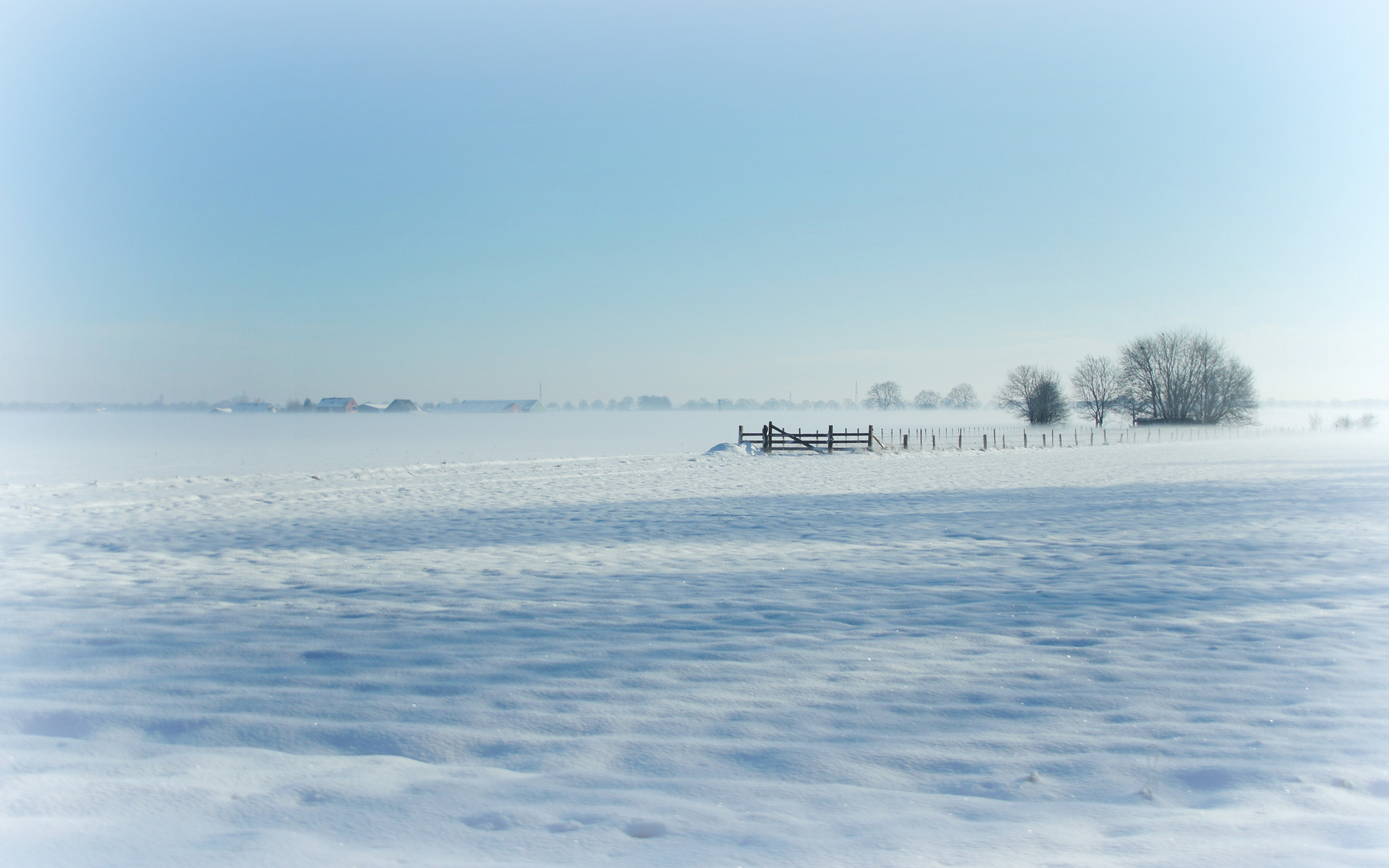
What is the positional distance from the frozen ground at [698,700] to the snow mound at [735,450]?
21.8m

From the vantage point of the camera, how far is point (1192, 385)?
79.5 metres

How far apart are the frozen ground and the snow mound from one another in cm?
2180

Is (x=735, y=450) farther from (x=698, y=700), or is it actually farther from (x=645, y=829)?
(x=645, y=829)

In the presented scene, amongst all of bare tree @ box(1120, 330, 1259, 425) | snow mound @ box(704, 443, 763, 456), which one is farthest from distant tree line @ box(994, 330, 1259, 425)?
snow mound @ box(704, 443, 763, 456)

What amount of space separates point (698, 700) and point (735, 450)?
28.8 metres

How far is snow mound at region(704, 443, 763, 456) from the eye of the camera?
105 feet

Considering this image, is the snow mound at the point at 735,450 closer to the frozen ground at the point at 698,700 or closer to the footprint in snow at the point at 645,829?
the frozen ground at the point at 698,700

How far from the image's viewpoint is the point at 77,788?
3225 millimetres

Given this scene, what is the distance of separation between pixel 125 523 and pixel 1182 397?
89159 millimetres

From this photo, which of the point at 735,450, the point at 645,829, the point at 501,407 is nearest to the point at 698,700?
the point at 645,829

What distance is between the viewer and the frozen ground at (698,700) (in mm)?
2887

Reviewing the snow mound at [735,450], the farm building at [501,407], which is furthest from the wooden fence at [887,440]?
the farm building at [501,407]

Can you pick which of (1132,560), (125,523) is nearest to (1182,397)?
(1132,560)

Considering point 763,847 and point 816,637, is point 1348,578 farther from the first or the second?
point 763,847
